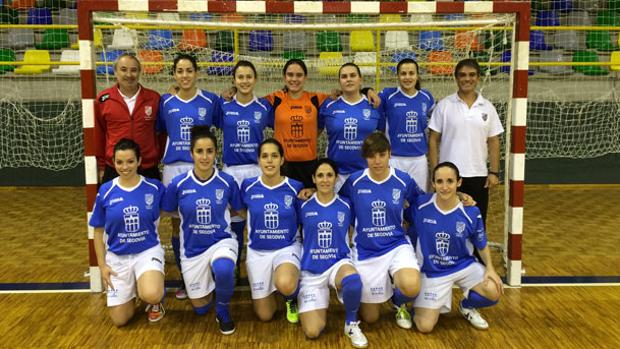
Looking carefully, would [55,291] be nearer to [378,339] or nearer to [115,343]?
[115,343]

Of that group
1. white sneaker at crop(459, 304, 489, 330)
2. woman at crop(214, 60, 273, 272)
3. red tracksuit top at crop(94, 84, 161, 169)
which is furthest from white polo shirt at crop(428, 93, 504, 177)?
red tracksuit top at crop(94, 84, 161, 169)

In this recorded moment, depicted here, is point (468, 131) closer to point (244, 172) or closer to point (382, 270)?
point (382, 270)

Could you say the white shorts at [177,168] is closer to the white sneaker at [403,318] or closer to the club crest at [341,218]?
the club crest at [341,218]

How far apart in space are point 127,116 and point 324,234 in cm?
173

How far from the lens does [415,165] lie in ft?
13.7

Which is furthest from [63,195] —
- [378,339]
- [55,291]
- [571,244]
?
[571,244]

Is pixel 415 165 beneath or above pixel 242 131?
beneath

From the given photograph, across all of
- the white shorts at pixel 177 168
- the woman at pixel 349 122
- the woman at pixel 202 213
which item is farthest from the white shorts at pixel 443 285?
the white shorts at pixel 177 168

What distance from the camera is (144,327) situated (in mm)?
3525

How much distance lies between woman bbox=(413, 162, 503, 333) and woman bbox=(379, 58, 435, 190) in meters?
0.64

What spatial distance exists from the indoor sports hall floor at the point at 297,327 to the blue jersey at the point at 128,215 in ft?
1.77

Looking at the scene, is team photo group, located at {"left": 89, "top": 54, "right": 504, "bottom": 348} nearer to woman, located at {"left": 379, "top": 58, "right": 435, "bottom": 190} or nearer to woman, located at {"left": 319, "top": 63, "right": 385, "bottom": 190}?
woman, located at {"left": 319, "top": 63, "right": 385, "bottom": 190}

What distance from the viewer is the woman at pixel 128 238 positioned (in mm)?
3521

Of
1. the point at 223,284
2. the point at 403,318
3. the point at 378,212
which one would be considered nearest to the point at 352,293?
the point at 403,318
